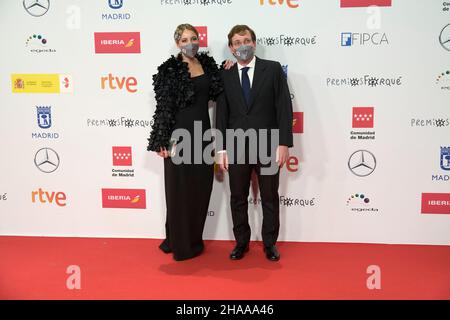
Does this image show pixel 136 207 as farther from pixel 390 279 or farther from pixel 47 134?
pixel 390 279

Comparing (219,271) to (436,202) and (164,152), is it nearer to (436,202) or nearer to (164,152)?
(164,152)

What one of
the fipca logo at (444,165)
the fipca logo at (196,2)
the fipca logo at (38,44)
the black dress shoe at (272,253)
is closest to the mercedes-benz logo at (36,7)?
the fipca logo at (38,44)

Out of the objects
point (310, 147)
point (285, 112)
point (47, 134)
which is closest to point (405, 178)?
point (310, 147)

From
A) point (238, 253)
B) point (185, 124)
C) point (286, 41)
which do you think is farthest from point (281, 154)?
point (286, 41)

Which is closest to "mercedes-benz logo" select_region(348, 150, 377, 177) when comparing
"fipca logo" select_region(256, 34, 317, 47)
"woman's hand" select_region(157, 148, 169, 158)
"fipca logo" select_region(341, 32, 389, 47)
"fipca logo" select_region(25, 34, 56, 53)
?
"fipca logo" select_region(341, 32, 389, 47)

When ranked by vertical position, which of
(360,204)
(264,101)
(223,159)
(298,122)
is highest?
(264,101)

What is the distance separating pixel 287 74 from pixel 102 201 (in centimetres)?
194

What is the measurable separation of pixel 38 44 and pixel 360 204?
3033 mm

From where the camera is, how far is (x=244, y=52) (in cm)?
319

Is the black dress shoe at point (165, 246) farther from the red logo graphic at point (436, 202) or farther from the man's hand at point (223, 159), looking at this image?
the red logo graphic at point (436, 202)

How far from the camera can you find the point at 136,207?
3893 millimetres

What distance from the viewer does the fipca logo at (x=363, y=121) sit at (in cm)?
356

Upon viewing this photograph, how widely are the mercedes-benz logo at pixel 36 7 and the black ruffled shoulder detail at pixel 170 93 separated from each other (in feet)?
4.11

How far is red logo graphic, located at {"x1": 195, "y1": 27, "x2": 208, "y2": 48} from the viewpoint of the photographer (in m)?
3.56
